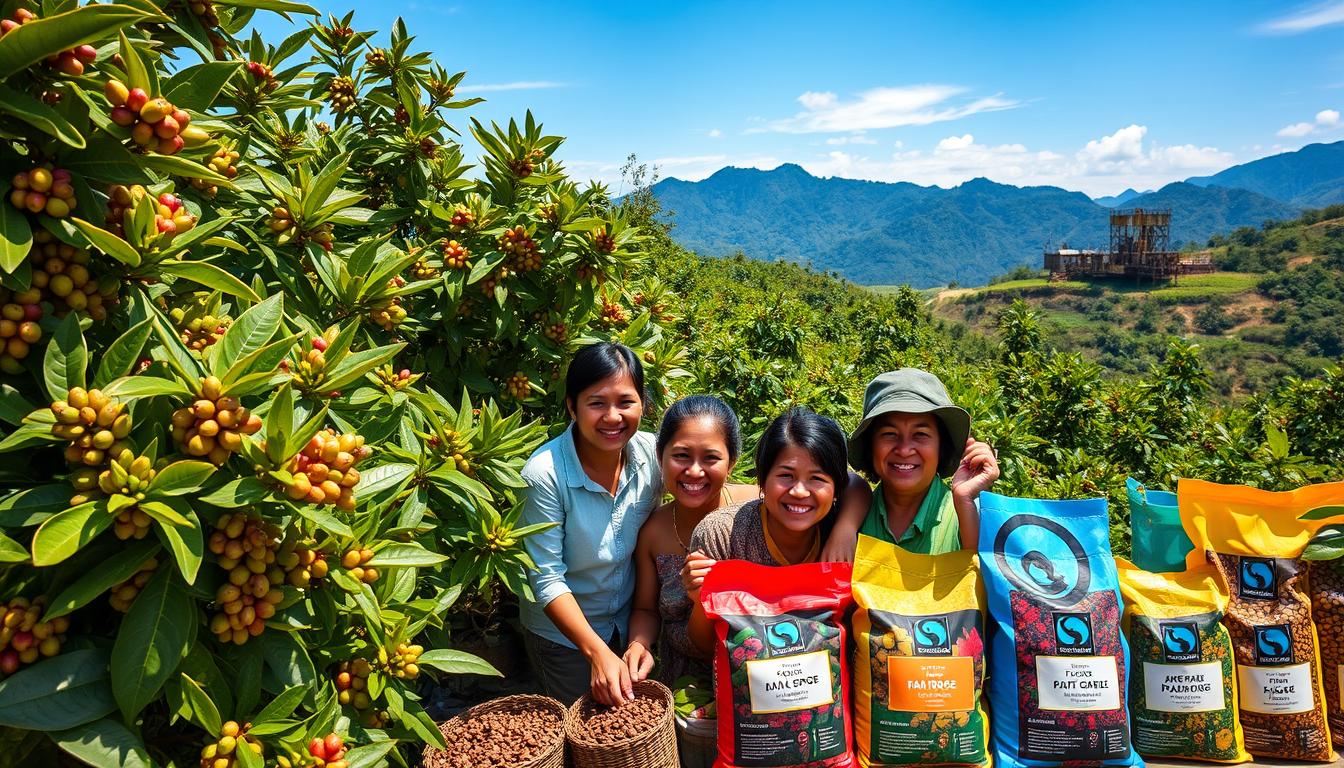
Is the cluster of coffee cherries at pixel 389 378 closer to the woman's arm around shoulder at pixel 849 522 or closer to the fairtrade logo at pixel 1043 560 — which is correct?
the woman's arm around shoulder at pixel 849 522

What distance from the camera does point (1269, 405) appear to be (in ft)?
19.0

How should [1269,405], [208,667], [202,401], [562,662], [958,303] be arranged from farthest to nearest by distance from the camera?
[958,303], [1269,405], [562,662], [208,667], [202,401]

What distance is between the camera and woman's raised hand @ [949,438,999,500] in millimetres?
2180

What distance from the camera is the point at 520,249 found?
2756 mm

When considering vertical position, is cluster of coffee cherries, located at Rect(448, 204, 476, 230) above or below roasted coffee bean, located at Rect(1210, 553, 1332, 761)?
above

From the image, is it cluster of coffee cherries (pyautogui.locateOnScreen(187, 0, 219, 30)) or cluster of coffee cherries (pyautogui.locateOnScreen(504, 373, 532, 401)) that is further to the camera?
cluster of coffee cherries (pyautogui.locateOnScreen(504, 373, 532, 401))

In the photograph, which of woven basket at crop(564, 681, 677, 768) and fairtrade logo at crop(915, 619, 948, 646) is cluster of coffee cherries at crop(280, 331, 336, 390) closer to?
woven basket at crop(564, 681, 677, 768)

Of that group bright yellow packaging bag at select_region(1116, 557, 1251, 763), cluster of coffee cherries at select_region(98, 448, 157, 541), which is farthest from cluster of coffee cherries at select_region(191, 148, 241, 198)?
bright yellow packaging bag at select_region(1116, 557, 1251, 763)

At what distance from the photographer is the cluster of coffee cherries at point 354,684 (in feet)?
5.29

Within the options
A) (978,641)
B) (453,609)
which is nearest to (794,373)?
(453,609)

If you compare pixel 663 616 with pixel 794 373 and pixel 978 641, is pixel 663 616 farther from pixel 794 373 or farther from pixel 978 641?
pixel 794 373

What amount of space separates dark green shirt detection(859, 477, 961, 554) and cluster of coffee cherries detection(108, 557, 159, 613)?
1.86 meters

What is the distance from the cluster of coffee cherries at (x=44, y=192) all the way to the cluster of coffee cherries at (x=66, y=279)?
0.19 feet

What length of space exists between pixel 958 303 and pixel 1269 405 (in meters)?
71.1
